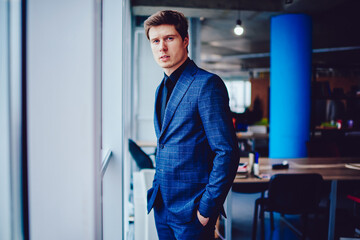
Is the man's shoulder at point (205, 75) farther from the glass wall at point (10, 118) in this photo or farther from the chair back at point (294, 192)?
the chair back at point (294, 192)

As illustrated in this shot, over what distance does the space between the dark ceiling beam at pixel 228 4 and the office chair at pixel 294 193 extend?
422 cm

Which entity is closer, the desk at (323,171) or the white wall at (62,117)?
the white wall at (62,117)

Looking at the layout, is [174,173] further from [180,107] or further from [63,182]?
[63,182]

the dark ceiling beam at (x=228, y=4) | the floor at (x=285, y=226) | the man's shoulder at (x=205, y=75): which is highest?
the dark ceiling beam at (x=228, y=4)

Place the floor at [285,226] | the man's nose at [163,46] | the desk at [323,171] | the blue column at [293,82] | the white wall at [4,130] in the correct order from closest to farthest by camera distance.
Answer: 1. the white wall at [4,130]
2. the man's nose at [163,46]
3. the desk at [323,171]
4. the floor at [285,226]
5. the blue column at [293,82]

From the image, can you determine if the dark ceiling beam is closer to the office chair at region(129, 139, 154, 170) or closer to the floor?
the office chair at region(129, 139, 154, 170)

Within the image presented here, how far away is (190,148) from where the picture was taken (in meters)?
1.41

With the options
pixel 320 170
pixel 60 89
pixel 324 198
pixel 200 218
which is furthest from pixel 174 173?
pixel 324 198

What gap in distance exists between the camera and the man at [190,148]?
1.37 metres

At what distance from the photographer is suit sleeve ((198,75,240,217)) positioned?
53.0 inches

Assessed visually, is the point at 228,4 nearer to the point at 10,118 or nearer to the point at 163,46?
the point at 163,46

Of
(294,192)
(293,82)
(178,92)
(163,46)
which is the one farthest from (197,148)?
(293,82)

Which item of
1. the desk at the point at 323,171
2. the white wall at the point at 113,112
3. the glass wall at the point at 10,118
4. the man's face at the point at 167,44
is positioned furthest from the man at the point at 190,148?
the desk at the point at 323,171

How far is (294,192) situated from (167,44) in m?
2.13
